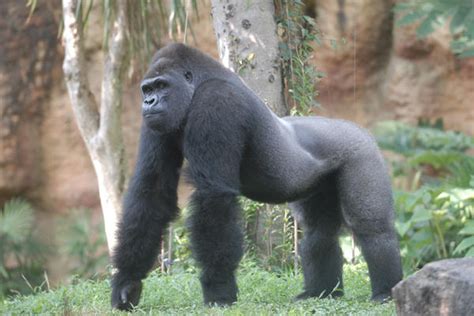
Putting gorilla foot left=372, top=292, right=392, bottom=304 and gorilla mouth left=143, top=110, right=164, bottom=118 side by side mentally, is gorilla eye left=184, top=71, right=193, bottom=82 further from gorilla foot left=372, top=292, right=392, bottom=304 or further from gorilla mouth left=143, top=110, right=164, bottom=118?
gorilla foot left=372, top=292, right=392, bottom=304

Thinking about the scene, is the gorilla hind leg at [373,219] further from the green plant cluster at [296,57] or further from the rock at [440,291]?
the green plant cluster at [296,57]

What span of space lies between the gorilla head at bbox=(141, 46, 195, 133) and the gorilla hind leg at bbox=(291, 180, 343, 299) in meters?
1.13

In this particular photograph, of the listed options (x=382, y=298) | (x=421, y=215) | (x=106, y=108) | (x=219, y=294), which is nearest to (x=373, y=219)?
(x=382, y=298)

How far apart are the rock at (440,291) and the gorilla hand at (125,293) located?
67.2 inches

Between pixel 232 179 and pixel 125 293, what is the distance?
88cm

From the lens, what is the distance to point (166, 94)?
15.4 ft

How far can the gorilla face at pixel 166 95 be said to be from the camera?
462cm

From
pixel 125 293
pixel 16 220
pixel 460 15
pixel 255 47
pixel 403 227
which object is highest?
pixel 460 15

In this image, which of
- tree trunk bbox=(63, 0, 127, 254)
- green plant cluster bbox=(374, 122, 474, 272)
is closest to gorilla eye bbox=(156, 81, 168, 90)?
green plant cluster bbox=(374, 122, 474, 272)

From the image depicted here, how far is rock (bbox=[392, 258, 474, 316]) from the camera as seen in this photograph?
3209mm

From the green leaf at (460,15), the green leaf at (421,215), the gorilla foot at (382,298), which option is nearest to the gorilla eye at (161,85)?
the gorilla foot at (382,298)

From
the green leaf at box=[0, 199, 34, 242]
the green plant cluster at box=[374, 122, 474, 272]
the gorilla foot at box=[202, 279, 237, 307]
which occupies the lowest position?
the green leaf at box=[0, 199, 34, 242]

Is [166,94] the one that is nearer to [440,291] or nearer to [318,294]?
[318,294]

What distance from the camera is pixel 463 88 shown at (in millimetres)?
11906
